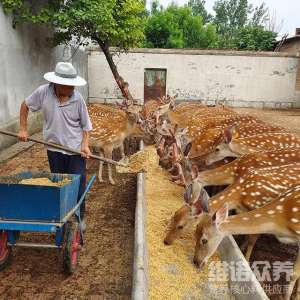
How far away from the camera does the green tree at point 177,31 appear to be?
86.9 ft

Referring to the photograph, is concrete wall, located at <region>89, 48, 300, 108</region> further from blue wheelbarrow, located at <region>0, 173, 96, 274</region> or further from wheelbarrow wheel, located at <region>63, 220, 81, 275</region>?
blue wheelbarrow, located at <region>0, 173, 96, 274</region>

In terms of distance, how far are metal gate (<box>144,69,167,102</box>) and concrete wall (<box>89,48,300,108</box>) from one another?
0.86ft

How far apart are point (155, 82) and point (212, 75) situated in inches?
120

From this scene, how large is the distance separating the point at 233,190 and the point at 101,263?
66.6 inches

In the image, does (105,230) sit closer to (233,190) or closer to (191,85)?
(233,190)

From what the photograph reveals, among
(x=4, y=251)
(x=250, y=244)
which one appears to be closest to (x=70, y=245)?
(x=4, y=251)

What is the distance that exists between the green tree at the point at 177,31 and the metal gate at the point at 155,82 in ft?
22.4

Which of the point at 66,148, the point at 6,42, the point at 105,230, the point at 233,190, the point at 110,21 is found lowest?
the point at 105,230

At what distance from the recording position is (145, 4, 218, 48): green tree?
→ 1043 inches

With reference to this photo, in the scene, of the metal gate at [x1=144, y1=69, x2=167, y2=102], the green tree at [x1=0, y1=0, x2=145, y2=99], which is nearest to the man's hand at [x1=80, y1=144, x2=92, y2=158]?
the green tree at [x1=0, y1=0, x2=145, y2=99]

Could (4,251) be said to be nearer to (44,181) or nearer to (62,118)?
(44,181)

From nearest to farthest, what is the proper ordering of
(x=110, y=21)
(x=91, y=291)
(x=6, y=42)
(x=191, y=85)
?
(x=91, y=291) → (x=6, y=42) → (x=110, y=21) → (x=191, y=85)

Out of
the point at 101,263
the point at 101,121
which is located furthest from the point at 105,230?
the point at 101,121

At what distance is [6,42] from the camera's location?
8953 millimetres
